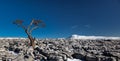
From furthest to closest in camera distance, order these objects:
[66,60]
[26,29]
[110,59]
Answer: [26,29] → [66,60] → [110,59]

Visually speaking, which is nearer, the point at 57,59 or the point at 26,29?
the point at 57,59

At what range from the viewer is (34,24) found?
120 feet

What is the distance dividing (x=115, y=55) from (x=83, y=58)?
306 cm

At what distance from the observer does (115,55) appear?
2092 cm

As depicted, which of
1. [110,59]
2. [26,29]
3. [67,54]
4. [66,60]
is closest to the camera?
[110,59]

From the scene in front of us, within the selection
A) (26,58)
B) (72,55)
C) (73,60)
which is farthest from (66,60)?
(26,58)

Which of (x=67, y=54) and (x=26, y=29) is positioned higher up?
(x=26, y=29)

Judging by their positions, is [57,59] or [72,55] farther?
[72,55]

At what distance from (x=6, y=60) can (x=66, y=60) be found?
5529 mm

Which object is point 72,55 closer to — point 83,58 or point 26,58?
point 83,58

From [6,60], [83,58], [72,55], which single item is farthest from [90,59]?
[6,60]

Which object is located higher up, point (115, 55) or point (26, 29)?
point (26, 29)

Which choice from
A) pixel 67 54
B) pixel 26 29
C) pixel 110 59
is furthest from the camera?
pixel 26 29

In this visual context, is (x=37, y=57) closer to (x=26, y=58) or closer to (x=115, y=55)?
(x=26, y=58)
